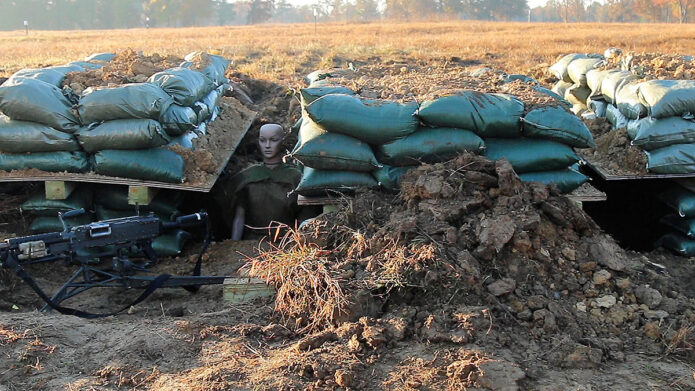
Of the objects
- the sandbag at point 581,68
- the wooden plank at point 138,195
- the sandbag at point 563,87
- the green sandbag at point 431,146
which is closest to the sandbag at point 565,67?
the sandbag at point 563,87

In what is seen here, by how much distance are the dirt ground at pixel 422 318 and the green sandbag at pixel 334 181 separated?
322 millimetres

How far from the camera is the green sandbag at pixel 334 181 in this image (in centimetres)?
493

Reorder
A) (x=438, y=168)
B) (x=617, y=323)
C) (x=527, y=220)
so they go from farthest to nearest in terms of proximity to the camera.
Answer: (x=438, y=168), (x=527, y=220), (x=617, y=323)

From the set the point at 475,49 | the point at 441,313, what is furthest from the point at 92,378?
the point at 475,49

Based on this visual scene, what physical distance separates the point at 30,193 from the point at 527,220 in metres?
4.76

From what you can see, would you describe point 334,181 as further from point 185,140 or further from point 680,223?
point 680,223

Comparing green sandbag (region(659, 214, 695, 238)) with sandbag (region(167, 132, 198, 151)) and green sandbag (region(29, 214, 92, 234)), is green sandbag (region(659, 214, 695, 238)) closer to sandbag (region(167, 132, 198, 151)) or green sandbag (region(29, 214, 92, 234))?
sandbag (region(167, 132, 198, 151))

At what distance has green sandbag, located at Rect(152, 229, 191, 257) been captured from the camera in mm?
5473

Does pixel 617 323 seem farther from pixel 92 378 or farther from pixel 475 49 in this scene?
pixel 475 49

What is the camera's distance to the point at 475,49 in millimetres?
15922

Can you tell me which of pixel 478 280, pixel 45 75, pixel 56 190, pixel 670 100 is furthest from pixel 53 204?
pixel 670 100

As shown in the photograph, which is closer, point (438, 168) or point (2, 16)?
point (438, 168)

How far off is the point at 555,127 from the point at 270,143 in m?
2.75

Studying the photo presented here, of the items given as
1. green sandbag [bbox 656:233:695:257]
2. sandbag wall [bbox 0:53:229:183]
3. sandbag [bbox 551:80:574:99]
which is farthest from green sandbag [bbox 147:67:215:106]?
sandbag [bbox 551:80:574:99]
